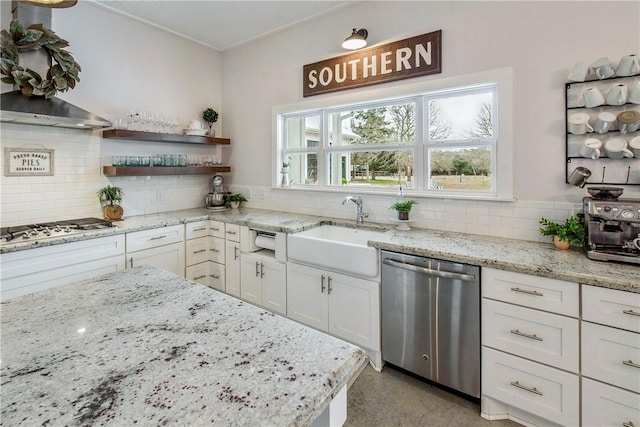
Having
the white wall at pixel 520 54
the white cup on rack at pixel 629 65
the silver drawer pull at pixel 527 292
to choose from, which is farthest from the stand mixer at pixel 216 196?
the white cup on rack at pixel 629 65

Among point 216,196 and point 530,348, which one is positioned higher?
point 216,196

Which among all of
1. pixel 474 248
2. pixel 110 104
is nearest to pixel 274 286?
pixel 474 248

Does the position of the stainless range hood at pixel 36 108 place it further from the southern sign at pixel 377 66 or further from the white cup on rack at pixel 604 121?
the white cup on rack at pixel 604 121

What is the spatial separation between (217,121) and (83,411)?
3.97 m

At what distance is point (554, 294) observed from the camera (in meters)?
1.64

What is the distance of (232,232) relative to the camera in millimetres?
3180

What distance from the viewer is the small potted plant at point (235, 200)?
151 inches

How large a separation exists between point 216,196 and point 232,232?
0.88 m

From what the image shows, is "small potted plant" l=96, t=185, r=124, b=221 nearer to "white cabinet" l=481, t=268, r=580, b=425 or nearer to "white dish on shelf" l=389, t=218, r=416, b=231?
"white dish on shelf" l=389, t=218, r=416, b=231

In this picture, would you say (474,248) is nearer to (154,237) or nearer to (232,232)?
(232,232)

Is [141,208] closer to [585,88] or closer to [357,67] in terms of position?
[357,67]

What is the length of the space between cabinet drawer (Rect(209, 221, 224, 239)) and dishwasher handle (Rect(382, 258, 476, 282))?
1.81 metres

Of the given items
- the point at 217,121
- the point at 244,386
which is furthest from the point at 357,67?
the point at 244,386

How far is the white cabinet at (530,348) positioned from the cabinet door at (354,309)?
2.31 feet
